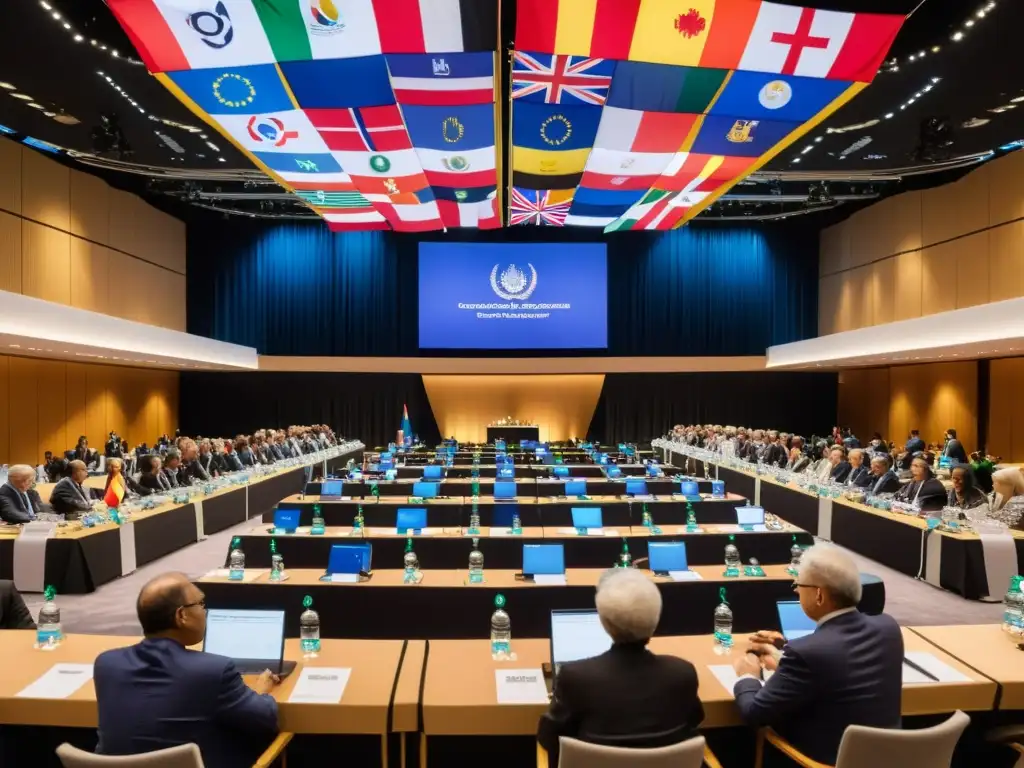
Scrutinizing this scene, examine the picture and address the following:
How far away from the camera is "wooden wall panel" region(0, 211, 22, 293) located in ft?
45.1

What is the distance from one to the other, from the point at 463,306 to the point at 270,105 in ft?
43.9

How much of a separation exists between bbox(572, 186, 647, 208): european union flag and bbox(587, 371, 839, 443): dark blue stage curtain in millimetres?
11479

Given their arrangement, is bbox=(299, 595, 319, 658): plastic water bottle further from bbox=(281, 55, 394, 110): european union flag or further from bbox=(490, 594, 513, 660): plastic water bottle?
bbox=(281, 55, 394, 110): european union flag

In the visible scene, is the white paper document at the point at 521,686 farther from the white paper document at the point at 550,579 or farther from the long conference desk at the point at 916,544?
the long conference desk at the point at 916,544

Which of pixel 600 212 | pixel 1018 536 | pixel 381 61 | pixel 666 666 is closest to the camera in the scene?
pixel 666 666

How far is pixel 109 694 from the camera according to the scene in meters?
1.99

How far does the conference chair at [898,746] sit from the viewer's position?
1845 mm

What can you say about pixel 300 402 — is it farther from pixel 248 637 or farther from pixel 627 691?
pixel 627 691

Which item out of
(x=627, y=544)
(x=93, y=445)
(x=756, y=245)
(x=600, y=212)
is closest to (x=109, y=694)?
(x=627, y=544)

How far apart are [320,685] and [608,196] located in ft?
31.6

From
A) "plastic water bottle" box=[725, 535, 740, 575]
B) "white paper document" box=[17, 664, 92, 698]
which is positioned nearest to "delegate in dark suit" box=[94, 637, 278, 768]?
"white paper document" box=[17, 664, 92, 698]

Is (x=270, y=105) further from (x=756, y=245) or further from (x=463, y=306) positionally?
(x=756, y=245)

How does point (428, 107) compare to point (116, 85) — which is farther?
point (116, 85)

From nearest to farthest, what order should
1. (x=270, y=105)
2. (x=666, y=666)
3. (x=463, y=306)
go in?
1. (x=666, y=666)
2. (x=270, y=105)
3. (x=463, y=306)
